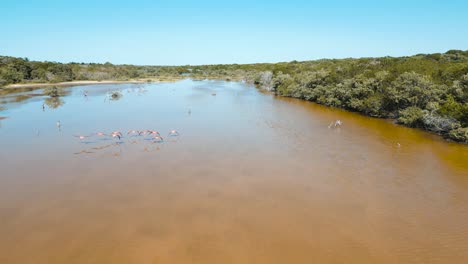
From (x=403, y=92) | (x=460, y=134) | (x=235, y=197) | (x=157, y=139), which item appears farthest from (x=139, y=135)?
(x=403, y=92)

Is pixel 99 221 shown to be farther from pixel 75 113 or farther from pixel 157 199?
pixel 75 113

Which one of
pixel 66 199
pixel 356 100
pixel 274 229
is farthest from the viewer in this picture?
pixel 356 100

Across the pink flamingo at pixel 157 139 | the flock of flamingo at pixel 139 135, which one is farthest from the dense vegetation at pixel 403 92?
the pink flamingo at pixel 157 139

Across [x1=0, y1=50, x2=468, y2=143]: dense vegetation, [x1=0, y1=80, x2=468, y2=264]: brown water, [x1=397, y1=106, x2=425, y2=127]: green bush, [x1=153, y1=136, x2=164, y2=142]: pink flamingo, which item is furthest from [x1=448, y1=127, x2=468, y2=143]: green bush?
[x1=153, y1=136, x2=164, y2=142]: pink flamingo

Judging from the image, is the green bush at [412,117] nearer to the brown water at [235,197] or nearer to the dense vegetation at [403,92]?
the dense vegetation at [403,92]

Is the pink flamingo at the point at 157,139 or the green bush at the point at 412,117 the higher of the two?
the green bush at the point at 412,117

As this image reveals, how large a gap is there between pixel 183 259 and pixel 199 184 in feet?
21.5

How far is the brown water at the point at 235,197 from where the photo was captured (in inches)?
453

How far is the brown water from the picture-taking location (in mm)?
11508

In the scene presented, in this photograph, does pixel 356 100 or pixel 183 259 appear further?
pixel 356 100

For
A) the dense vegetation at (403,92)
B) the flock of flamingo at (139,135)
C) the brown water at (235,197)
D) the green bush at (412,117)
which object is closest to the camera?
the brown water at (235,197)

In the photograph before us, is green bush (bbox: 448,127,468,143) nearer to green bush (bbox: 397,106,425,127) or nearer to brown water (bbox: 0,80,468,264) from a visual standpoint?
brown water (bbox: 0,80,468,264)

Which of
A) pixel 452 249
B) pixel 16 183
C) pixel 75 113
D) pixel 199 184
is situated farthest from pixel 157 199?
pixel 75 113

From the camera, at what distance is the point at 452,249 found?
11469 mm
